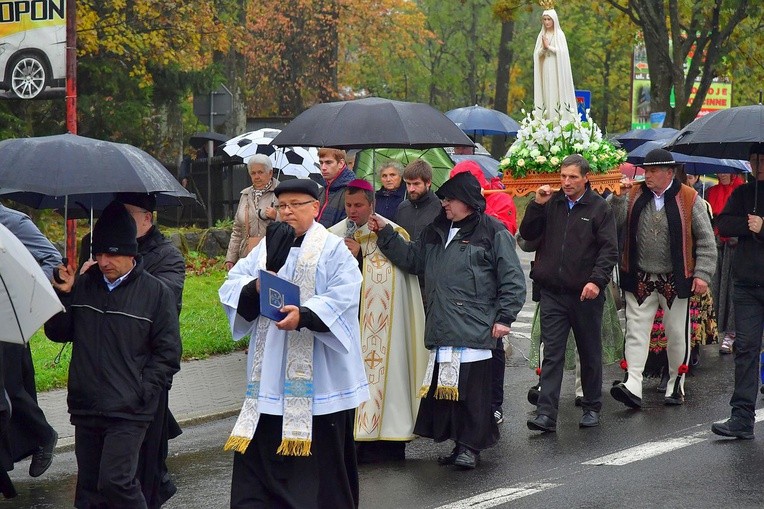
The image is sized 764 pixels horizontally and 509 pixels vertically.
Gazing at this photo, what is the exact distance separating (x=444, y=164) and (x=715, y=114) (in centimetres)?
287

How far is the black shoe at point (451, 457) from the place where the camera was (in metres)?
8.55

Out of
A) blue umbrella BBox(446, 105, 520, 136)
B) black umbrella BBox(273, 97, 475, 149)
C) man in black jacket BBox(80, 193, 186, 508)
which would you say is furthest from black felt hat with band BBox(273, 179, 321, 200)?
blue umbrella BBox(446, 105, 520, 136)

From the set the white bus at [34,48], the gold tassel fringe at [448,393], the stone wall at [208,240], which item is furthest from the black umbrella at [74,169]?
the stone wall at [208,240]

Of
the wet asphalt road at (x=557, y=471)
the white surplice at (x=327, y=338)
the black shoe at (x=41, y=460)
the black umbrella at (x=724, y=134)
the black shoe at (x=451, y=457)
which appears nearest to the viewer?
the white surplice at (x=327, y=338)

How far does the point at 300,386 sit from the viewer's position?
21.8ft

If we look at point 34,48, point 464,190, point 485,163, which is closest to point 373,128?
point 464,190

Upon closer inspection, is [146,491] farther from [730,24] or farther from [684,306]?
[730,24]

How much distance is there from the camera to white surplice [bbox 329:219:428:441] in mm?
8867

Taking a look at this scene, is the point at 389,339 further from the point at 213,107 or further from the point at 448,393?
the point at 213,107

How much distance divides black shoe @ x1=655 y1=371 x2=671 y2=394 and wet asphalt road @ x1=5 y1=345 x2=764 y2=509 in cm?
84

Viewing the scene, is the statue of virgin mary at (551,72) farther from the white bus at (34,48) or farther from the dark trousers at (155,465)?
the dark trousers at (155,465)

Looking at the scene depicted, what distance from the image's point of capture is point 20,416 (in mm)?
8055

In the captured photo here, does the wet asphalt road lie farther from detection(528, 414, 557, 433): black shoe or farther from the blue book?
the blue book

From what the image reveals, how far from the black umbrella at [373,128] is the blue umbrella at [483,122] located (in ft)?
40.5
